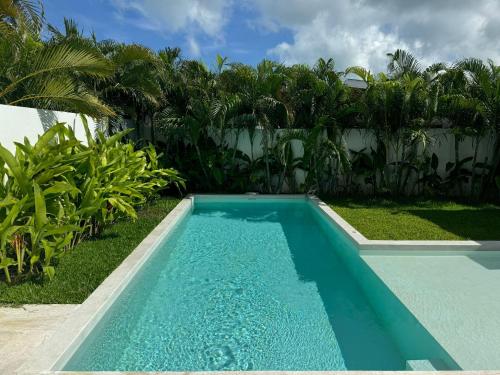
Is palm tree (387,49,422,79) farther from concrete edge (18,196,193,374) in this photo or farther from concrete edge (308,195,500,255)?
concrete edge (18,196,193,374)

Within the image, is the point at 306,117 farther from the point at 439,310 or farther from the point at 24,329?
the point at 24,329

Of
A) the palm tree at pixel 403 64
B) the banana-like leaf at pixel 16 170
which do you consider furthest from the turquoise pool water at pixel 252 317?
the palm tree at pixel 403 64

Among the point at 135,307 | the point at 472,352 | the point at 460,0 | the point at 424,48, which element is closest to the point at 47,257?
the point at 135,307

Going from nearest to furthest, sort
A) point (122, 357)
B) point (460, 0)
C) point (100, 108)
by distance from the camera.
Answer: point (122, 357) → point (100, 108) → point (460, 0)

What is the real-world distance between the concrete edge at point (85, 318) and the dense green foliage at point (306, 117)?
17.1ft

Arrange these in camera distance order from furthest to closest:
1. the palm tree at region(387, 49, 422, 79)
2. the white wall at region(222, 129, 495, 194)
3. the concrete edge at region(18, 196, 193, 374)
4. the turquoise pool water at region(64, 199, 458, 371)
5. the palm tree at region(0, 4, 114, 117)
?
the white wall at region(222, 129, 495, 194)
the palm tree at region(387, 49, 422, 79)
the palm tree at region(0, 4, 114, 117)
the turquoise pool water at region(64, 199, 458, 371)
the concrete edge at region(18, 196, 193, 374)

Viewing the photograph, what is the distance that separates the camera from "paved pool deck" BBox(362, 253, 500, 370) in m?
2.85

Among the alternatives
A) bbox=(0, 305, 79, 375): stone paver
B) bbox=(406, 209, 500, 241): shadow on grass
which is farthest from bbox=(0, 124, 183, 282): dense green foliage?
bbox=(406, 209, 500, 241): shadow on grass

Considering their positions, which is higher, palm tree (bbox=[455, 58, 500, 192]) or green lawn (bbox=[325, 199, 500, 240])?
palm tree (bbox=[455, 58, 500, 192])

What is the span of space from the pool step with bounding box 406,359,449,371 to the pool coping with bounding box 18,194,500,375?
1.06ft

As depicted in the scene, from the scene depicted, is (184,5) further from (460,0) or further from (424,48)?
(424,48)

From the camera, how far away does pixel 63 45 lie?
217 inches

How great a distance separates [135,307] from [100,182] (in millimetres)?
2156

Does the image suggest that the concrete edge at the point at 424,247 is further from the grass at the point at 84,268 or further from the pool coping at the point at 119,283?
the grass at the point at 84,268
